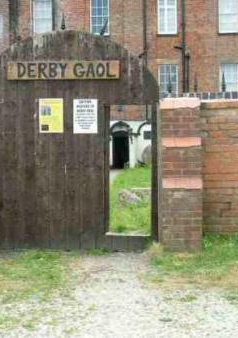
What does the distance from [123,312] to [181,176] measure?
3.25 m

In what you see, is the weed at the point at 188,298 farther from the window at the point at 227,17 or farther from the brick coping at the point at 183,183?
the window at the point at 227,17

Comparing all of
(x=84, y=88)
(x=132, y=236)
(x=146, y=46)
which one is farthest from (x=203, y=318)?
(x=146, y=46)

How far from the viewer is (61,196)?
32.7 feet

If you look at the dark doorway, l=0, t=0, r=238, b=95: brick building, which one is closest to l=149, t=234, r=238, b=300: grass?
the dark doorway

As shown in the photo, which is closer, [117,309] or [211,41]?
[117,309]

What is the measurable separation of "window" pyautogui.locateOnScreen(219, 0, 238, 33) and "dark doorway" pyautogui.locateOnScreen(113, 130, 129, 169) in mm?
7983

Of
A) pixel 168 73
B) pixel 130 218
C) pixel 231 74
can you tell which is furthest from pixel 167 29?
pixel 130 218

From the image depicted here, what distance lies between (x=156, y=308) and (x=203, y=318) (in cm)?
53

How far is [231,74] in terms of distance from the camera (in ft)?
124

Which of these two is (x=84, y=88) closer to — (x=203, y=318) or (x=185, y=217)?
(x=185, y=217)

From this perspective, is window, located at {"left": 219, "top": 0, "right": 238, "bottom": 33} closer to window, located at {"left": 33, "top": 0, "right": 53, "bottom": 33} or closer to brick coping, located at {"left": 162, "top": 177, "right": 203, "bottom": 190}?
window, located at {"left": 33, "top": 0, "right": 53, "bottom": 33}

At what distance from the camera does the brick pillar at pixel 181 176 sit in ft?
30.6

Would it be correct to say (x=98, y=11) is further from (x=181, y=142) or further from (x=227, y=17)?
(x=181, y=142)

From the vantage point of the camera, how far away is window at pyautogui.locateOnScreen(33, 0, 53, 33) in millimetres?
38031
